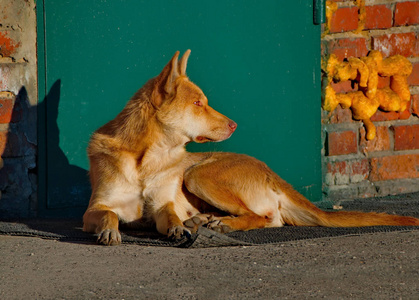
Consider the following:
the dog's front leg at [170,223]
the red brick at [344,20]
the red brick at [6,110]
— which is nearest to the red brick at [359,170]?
the red brick at [344,20]

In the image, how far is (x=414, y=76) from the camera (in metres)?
5.14

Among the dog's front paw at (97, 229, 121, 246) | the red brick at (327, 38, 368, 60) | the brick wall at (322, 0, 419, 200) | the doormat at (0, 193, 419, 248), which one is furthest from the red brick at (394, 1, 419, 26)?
the dog's front paw at (97, 229, 121, 246)

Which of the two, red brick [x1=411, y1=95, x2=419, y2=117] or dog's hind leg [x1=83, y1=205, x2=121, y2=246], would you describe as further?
red brick [x1=411, y1=95, x2=419, y2=117]

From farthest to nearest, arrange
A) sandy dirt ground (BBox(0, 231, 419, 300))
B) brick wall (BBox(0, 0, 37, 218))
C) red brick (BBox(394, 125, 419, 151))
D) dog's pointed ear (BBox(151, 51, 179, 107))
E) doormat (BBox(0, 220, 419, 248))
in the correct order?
red brick (BBox(394, 125, 419, 151))
brick wall (BBox(0, 0, 37, 218))
dog's pointed ear (BBox(151, 51, 179, 107))
doormat (BBox(0, 220, 419, 248))
sandy dirt ground (BBox(0, 231, 419, 300))

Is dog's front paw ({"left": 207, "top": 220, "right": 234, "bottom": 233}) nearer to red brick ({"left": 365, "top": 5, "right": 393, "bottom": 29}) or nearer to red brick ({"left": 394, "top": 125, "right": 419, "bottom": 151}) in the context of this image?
red brick ({"left": 394, "top": 125, "right": 419, "bottom": 151})

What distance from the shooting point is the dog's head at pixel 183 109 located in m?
3.81

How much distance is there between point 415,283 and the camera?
2.80 meters

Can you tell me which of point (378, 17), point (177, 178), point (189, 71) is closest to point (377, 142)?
point (378, 17)

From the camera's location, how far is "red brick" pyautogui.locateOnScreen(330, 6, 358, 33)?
485cm

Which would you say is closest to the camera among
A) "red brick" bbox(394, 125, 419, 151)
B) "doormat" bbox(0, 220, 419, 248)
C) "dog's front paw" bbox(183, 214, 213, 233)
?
"doormat" bbox(0, 220, 419, 248)

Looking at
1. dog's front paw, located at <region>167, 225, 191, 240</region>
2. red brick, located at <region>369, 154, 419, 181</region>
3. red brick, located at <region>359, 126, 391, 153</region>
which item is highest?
red brick, located at <region>359, 126, 391, 153</region>

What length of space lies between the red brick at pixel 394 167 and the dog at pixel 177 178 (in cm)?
124

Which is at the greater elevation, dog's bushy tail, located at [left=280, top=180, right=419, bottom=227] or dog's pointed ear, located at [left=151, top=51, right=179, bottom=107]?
dog's pointed ear, located at [left=151, top=51, right=179, bottom=107]

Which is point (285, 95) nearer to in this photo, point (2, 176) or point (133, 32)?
point (133, 32)
